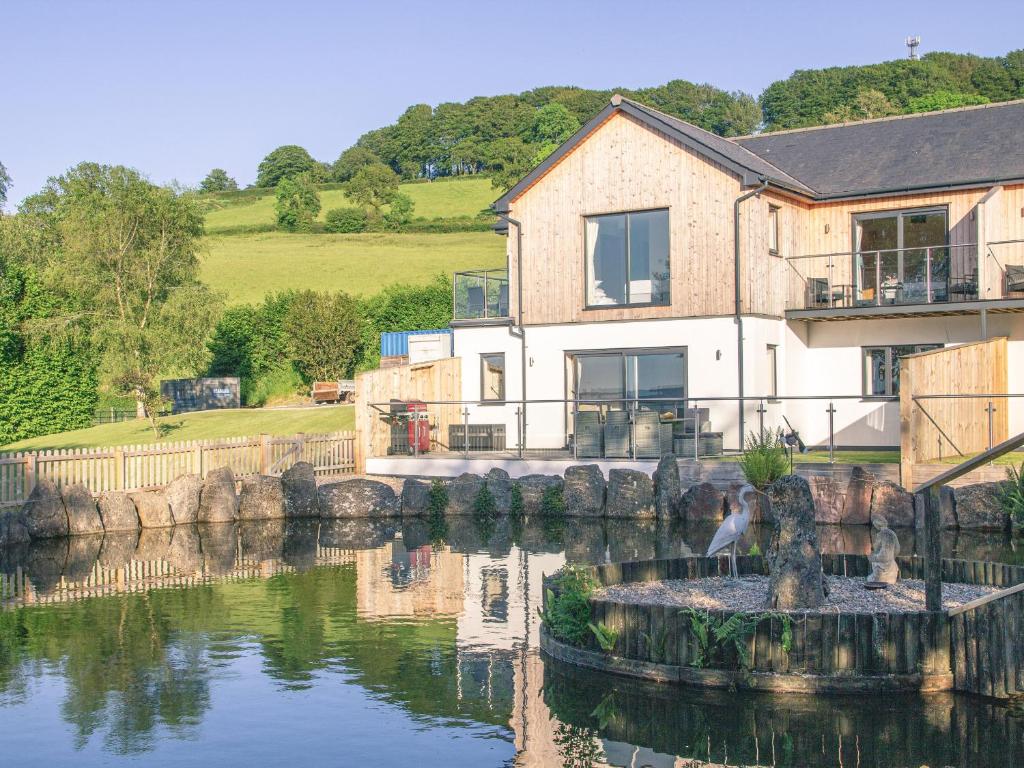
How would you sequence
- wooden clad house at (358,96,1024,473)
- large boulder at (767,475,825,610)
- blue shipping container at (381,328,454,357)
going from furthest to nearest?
blue shipping container at (381,328,454,357) → wooden clad house at (358,96,1024,473) → large boulder at (767,475,825,610)

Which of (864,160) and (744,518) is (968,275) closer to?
(864,160)

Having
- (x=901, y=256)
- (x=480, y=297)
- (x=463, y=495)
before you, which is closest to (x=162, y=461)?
(x=463, y=495)

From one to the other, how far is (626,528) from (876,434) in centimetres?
910

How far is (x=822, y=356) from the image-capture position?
28.5m

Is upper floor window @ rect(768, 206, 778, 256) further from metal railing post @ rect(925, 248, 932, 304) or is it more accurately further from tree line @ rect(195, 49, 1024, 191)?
tree line @ rect(195, 49, 1024, 191)

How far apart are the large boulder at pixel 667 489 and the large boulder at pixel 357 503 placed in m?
5.07

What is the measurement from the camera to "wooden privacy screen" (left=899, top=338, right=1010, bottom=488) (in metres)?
20.4

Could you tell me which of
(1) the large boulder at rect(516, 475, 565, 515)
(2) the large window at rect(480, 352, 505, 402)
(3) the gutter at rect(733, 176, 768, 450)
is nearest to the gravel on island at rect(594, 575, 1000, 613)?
(1) the large boulder at rect(516, 475, 565, 515)

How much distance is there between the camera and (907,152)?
2906cm

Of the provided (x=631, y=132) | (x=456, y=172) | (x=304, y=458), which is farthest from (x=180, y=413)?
(x=456, y=172)

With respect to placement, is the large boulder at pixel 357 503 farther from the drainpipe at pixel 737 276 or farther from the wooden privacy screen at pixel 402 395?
the drainpipe at pixel 737 276

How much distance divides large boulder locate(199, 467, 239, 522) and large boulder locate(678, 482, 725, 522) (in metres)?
8.35

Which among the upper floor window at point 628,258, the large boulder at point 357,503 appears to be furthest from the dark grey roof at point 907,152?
the large boulder at point 357,503

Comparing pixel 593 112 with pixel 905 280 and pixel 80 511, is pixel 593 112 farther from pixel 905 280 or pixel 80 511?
pixel 80 511
